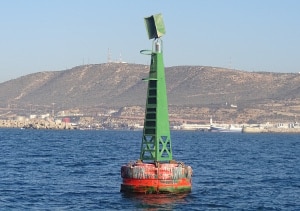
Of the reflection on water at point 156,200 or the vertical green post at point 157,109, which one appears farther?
the vertical green post at point 157,109

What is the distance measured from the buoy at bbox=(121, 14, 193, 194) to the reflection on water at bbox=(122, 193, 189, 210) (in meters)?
0.43

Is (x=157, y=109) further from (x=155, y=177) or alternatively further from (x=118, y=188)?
(x=118, y=188)

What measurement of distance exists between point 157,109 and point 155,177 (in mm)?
5182

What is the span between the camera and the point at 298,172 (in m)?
93.0

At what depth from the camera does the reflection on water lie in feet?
187

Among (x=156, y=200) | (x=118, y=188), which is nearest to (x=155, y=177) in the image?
(x=156, y=200)

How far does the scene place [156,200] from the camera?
59.1 m

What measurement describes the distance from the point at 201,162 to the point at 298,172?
17076 millimetres

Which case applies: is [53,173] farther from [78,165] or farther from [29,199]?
[29,199]

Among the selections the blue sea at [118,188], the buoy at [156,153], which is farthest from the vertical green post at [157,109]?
the blue sea at [118,188]

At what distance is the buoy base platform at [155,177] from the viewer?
60812 millimetres

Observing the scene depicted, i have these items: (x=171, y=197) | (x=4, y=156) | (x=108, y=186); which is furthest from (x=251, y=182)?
(x=4, y=156)

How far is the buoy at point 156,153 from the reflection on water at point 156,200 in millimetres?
428

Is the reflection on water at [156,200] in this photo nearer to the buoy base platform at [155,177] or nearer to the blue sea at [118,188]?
the blue sea at [118,188]
